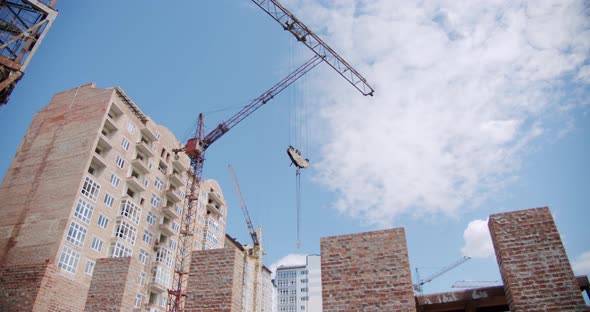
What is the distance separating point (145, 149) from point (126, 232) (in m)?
9.51

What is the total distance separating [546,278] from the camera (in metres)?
7.01

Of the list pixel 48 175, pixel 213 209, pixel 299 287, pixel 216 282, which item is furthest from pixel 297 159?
pixel 299 287

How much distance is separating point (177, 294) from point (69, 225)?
54.0 ft

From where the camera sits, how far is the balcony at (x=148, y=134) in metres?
45.2

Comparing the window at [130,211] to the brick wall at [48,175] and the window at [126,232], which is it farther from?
the brick wall at [48,175]

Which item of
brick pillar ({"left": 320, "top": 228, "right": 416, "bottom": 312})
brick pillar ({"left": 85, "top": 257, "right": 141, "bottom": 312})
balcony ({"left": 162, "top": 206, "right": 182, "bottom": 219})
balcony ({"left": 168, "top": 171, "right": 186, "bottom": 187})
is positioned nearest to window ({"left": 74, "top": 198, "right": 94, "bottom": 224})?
balcony ({"left": 162, "top": 206, "right": 182, "bottom": 219})

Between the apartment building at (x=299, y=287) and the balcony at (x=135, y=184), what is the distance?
69.3 meters

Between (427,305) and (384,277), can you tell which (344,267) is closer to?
(384,277)

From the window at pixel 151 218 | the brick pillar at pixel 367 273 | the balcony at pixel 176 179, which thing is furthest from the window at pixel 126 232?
the brick pillar at pixel 367 273

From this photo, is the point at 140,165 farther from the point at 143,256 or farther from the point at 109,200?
the point at 143,256

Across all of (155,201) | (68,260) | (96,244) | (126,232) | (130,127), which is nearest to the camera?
(68,260)

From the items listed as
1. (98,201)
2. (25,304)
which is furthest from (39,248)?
(25,304)

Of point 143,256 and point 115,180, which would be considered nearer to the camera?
point 115,180

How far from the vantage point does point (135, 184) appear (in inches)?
1634
